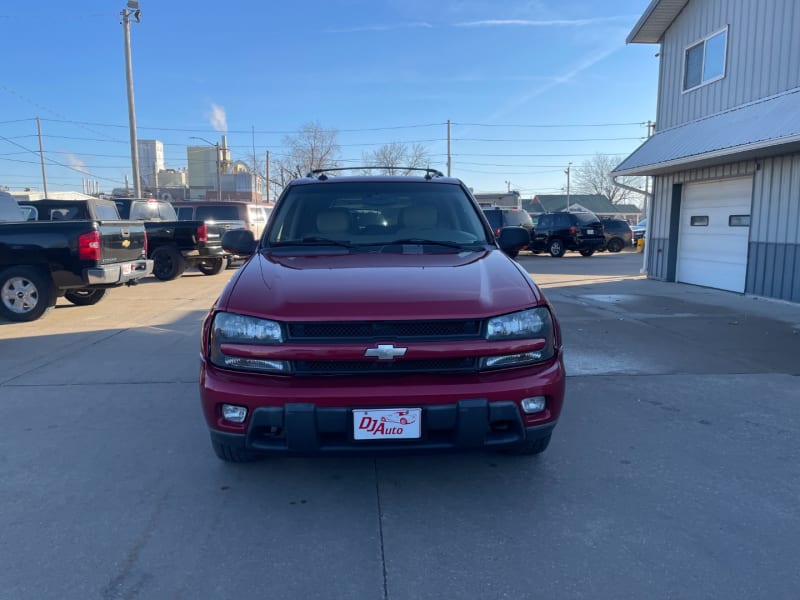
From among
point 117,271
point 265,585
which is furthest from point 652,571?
point 117,271

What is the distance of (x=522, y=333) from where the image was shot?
293 cm

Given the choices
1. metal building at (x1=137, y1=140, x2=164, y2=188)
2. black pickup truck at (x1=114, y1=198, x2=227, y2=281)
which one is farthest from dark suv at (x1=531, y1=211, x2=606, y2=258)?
metal building at (x1=137, y1=140, x2=164, y2=188)

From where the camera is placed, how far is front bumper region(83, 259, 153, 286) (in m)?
8.39

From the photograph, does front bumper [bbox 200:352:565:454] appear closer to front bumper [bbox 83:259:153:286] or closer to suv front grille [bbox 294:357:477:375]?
suv front grille [bbox 294:357:477:375]

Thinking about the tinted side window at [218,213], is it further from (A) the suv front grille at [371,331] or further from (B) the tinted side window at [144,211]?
(A) the suv front grille at [371,331]

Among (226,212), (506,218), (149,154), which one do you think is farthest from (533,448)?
(149,154)

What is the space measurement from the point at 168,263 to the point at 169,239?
0.59 meters

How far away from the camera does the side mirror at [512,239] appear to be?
451cm

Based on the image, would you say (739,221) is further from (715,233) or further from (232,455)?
(232,455)

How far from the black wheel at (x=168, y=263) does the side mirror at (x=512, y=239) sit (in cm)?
1081

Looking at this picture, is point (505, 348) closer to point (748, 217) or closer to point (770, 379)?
point (770, 379)

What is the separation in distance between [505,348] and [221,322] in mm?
1429

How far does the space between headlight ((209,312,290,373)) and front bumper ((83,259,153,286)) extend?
6413 mm

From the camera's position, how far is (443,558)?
261 centimetres
